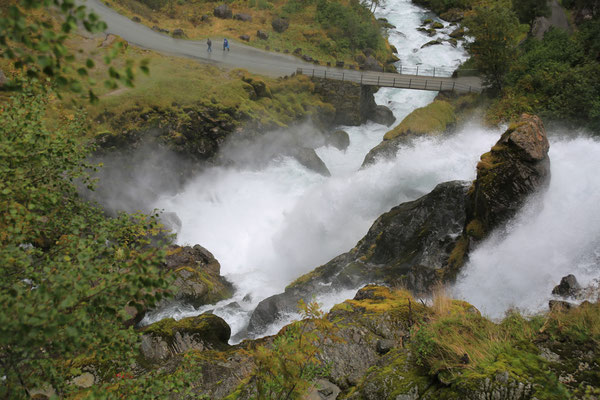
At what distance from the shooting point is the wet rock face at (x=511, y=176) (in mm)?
11273

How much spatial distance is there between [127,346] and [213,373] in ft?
17.3

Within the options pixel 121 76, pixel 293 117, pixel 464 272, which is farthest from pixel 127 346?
pixel 293 117

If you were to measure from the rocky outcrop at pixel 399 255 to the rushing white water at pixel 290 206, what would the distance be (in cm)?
222

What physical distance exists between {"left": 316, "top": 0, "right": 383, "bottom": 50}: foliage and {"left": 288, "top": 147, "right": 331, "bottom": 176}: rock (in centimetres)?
1764

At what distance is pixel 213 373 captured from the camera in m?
8.45

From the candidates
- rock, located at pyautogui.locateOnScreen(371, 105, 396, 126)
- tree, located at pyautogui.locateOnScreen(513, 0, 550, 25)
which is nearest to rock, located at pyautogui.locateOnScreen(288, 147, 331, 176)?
rock, located at pyautogui.locateOnScreen(371, 105, 396, 126)

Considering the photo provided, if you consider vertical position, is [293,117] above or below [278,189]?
above

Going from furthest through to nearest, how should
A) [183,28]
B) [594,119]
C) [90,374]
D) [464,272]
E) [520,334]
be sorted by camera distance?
[183,28]
[594,119]
[464,272]
[90,374]
[520,334]

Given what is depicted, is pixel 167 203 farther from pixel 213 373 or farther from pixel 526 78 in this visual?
→ pixel 526 78

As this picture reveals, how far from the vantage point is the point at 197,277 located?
1522cm

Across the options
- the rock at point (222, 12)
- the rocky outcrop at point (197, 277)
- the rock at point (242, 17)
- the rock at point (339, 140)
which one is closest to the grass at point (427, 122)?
the rock at point (339, 140)

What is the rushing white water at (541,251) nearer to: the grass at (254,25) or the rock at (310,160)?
the rock at (310,160)

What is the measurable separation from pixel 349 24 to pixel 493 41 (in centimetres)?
1807

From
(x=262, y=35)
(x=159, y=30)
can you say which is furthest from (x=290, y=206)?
(x=159, y=30)
